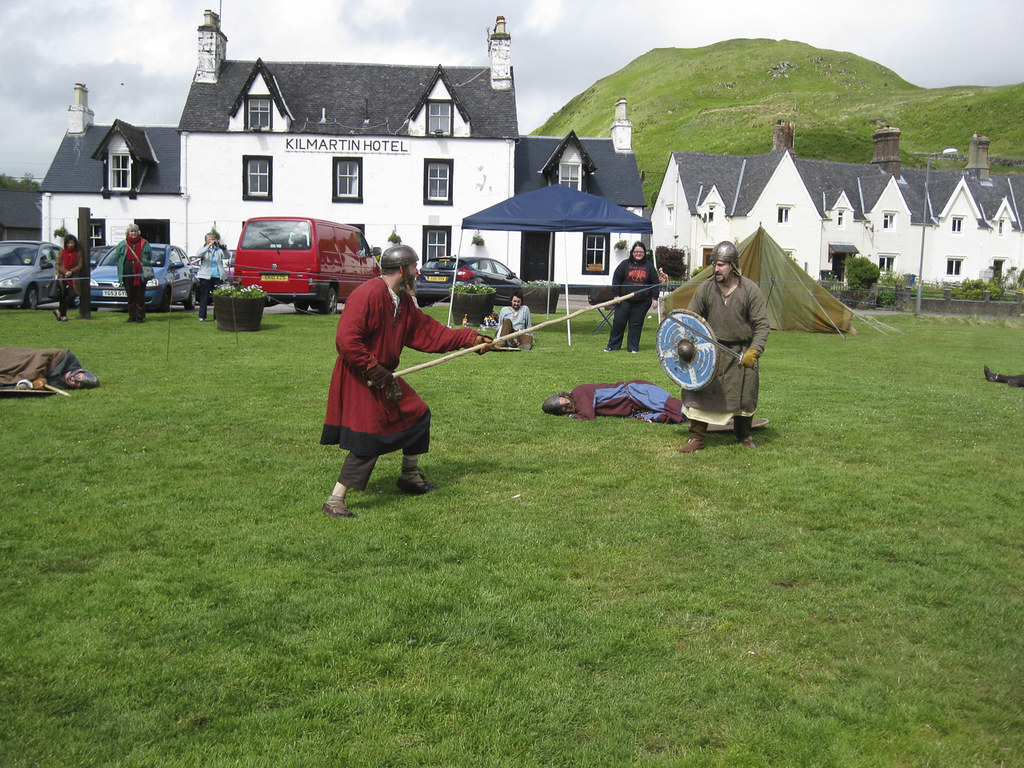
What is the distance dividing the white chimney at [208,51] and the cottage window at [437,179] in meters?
10.4

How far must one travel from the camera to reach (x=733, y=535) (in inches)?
233

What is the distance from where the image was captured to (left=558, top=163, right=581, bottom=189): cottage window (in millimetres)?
39594

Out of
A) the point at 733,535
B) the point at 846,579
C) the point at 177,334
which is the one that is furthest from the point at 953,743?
the point at 177,334

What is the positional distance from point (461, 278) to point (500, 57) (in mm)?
16785

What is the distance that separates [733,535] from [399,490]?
8.39 ft

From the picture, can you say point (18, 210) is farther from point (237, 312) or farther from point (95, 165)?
point (237, 312)

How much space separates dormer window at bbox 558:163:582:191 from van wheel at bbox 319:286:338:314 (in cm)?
1980

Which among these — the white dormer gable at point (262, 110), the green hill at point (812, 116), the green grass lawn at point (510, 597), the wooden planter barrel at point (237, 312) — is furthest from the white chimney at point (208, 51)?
the green hill at point (812, 116)

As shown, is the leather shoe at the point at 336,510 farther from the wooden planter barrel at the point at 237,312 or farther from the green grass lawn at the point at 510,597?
the wooden planter barrel at the point at 237,312

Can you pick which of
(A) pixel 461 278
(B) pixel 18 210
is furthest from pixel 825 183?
(B) pixel 18 210

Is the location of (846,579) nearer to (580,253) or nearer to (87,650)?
(87,650)

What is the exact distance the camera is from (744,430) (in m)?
8.77

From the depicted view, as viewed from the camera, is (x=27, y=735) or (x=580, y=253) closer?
(x=27, y=735)

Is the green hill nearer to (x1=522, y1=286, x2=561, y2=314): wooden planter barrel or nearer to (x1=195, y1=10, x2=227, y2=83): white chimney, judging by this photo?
(x1=195, y1=10, x2=227, y2=83): white chimney
